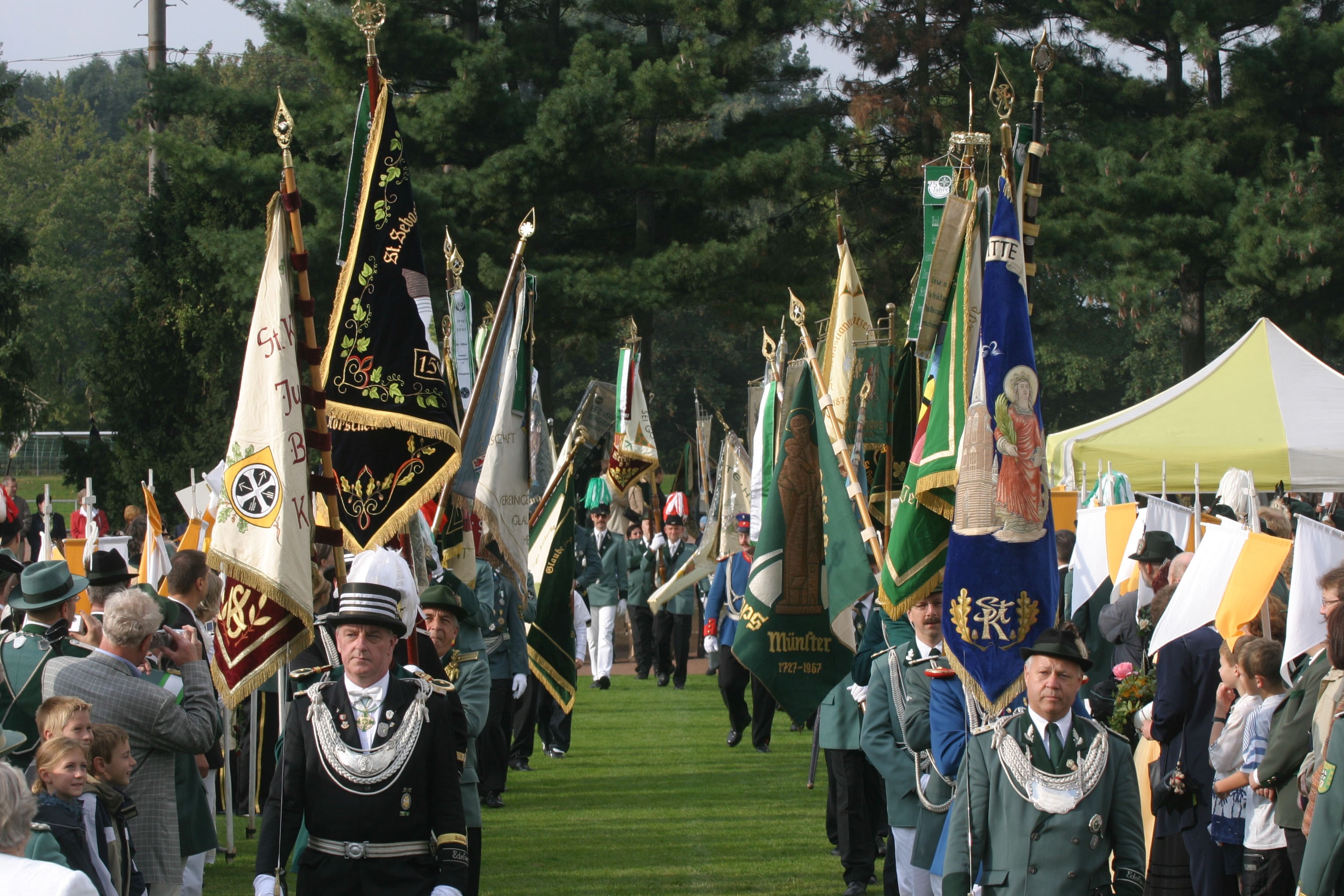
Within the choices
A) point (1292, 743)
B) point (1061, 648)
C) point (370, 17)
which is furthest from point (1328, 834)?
point (370, 17)

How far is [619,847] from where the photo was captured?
394 inches

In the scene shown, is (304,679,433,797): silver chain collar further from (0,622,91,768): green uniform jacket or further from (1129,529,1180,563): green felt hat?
(1129,529,1180,563): green felt hat

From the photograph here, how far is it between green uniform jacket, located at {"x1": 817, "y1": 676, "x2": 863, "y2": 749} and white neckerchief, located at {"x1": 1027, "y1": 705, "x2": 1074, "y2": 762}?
3651 millimetres

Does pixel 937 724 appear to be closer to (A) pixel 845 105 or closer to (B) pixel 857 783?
(B) pixel 857 783

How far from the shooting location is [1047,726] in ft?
17.4

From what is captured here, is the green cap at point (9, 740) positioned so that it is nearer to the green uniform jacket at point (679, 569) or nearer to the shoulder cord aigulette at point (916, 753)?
the shoulder cord aigulette at point (916, 753)

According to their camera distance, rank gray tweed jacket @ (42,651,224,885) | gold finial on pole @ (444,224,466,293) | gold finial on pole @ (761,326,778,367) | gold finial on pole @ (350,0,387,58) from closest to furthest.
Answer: gray tweed jacket @ (42,651,224,885) < gold finial on pole @ (350,0,387,58) < gold finial on pole @ (444,224,466,293) < gold finial on pole @ (761,326,778,367)

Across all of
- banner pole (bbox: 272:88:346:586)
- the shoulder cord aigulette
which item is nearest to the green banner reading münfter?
the shoulder cord aigulette

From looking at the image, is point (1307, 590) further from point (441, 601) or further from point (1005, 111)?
point (441, 601)

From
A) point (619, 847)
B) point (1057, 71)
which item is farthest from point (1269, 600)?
point (1057, 71)

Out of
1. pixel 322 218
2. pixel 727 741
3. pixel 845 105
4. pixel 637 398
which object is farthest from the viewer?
pixel 845 105

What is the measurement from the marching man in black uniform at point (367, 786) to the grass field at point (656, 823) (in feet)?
12.6

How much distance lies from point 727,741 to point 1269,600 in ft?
25.3

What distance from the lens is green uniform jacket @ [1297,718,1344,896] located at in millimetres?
5129
